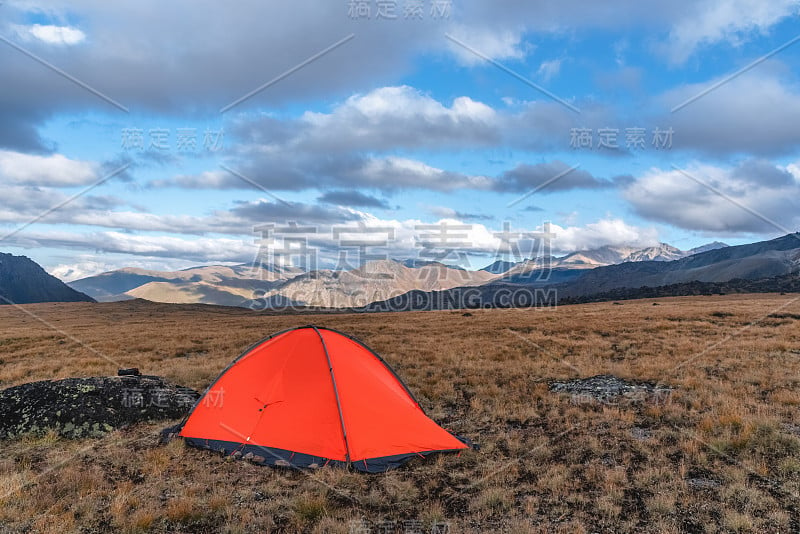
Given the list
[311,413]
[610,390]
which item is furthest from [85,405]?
[610,390]

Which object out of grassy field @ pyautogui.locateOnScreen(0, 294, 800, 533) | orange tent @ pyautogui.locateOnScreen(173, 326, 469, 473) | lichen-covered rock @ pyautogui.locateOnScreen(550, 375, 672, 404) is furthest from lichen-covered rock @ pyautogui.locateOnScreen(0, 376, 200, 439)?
lichen-covered rock @ pyautogui.locateOnScreen(550, 375, 672, 404)

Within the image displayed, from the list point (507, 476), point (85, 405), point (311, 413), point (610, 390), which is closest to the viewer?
point (507, 476)

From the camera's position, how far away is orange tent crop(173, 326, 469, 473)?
369 inches

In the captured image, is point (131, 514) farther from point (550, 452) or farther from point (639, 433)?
point (639, 433)

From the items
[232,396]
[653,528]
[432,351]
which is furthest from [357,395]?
[432,351]

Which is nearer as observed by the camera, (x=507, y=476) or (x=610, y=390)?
(x=507, y=476)

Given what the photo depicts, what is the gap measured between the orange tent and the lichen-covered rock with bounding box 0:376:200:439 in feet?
6.28

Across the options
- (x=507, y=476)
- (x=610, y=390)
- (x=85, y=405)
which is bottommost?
(x=507, y=476)

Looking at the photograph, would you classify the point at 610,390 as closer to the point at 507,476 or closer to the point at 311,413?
the point at 507,476

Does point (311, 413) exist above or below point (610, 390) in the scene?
above

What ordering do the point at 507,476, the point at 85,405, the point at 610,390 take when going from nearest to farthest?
1. the point at 507,476
2. the point at 85,405
3. the point at 610,390

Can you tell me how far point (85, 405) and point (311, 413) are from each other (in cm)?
615

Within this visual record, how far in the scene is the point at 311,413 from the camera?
9.88 m

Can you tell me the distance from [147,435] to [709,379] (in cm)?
1751
